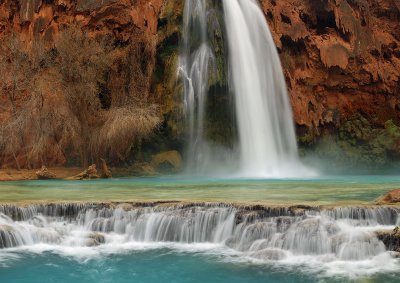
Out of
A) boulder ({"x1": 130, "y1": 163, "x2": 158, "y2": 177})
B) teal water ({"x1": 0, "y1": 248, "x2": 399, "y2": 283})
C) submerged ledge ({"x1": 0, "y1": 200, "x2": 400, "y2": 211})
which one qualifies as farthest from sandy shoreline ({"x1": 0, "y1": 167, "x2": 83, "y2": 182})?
teal water ({"x1": 0, "y1": 248, "x2": 399, "y2": 283})

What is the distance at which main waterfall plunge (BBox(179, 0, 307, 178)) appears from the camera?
2377cm

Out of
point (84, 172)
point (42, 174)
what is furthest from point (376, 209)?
point (42, 174)

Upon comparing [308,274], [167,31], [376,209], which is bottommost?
[308,274]

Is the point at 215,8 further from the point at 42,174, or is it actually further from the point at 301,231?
the point at 301,231

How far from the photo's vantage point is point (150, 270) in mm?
7949

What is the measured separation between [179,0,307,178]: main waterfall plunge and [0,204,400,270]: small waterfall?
1290cm

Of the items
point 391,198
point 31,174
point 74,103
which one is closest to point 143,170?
point 74,103

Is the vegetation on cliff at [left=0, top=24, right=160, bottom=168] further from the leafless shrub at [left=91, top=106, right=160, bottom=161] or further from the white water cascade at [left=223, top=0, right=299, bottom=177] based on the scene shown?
the white water cascade at [left=223, top=0, right=299, bottom=177]

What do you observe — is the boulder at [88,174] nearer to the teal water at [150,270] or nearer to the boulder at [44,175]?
the boulder at [44,175]

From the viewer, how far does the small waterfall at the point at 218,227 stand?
8.64 m

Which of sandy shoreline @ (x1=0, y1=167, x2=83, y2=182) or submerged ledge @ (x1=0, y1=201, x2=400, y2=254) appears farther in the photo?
sandy shoreline @ (x1=0, y1=167, x2=83, y2=182)

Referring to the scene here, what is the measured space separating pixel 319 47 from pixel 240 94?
671cm

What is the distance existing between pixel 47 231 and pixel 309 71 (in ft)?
68.8

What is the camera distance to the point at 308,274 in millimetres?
7562
